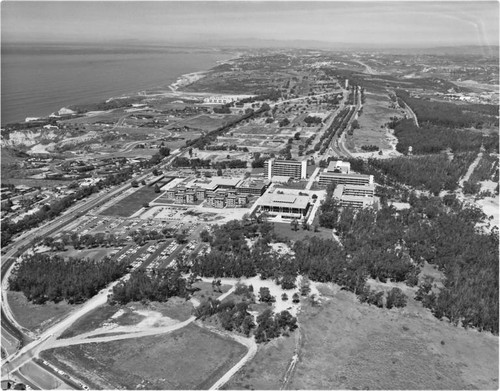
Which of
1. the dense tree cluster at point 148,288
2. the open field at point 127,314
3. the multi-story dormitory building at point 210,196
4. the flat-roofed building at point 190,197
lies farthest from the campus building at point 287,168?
the open field at point 127,314

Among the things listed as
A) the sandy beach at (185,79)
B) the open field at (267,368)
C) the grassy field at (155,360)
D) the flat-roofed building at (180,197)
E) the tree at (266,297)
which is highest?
the sandy beach at (185,79)

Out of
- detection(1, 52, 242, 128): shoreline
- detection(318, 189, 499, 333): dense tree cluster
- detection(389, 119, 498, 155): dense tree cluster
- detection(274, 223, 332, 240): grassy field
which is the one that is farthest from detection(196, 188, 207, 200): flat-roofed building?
detection(1, 52, 242, 128): shoreline

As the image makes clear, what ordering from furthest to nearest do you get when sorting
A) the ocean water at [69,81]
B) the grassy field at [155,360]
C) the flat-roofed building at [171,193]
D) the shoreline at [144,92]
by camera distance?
the ocean water at [69,81] < the shoreline at [144,92] < the flat-roofed building at [171,193] < the grassy field at [155,360]

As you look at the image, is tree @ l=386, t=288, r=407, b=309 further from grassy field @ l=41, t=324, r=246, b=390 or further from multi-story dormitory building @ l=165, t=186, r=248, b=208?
multi-story dormitory building @ l=165, t=186, r=248, b=208

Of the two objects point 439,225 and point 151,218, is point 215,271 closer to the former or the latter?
point 151,218

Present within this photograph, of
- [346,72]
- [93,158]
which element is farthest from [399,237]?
[346,72]

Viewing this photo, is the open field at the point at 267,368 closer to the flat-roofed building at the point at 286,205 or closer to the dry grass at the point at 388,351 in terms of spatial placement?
the dry grass at the point at 388,351

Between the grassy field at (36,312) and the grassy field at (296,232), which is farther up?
the grassy field at (296,232)

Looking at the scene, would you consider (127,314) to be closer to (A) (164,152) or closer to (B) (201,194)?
(B) (201,194)
